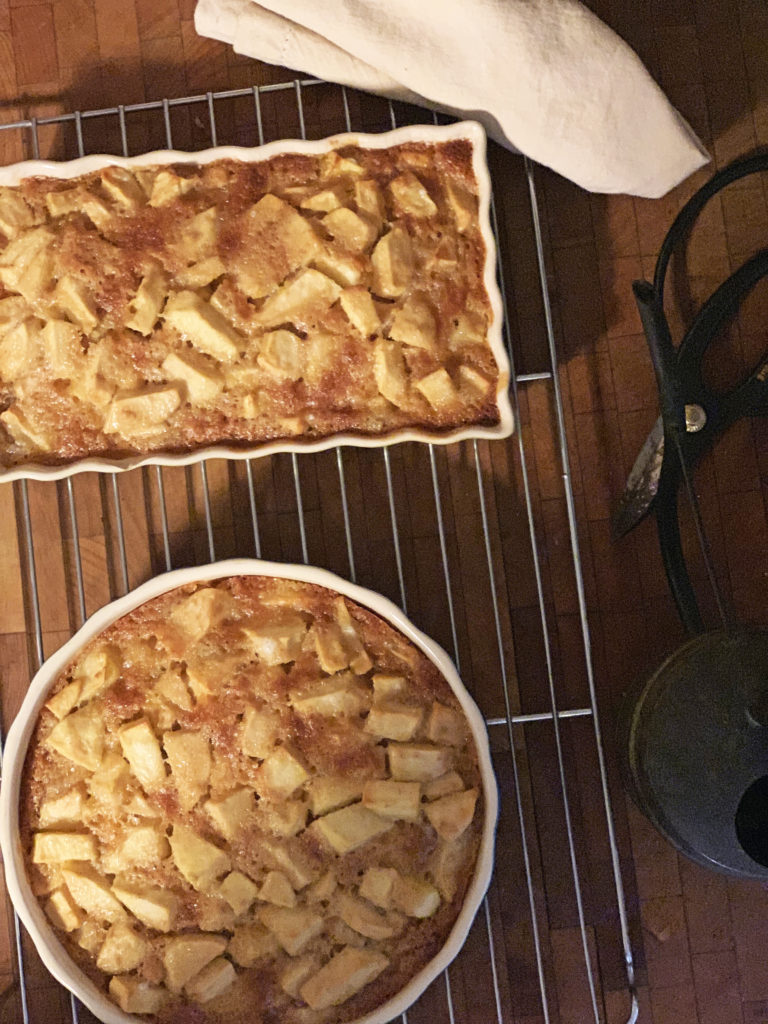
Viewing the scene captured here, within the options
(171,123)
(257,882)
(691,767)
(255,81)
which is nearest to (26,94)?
(171,123)

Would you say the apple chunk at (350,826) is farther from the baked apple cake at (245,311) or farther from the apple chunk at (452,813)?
the baked apple cake at (245,311)

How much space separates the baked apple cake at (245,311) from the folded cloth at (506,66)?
11 cm

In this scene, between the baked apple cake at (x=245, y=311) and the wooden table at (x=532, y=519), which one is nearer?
the baked apple cake at (x=245, y=311)

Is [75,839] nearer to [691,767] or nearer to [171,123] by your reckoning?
[691,767]

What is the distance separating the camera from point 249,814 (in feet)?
3.64

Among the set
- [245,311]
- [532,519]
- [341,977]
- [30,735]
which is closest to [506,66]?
[245,311]

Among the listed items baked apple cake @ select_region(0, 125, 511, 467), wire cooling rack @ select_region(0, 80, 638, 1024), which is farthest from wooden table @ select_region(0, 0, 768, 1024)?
baked apple cake @ select_region(0, 125, 511, 467)

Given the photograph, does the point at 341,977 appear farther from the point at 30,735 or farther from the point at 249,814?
the point at 30,735

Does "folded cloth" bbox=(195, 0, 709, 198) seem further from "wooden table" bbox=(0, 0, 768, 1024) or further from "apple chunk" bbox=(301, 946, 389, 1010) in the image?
"apple chunk" bbox=(301, 946, 389, 1010)

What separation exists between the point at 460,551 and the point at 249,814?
48 centimetres

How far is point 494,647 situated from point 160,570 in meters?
0.53

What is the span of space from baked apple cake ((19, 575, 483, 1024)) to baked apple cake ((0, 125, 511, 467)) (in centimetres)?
26

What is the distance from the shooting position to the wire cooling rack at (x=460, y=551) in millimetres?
→ 1246

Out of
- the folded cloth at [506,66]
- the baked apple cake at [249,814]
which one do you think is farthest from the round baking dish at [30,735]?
the folded cloth at [506,66]
